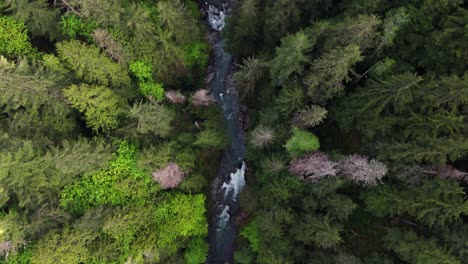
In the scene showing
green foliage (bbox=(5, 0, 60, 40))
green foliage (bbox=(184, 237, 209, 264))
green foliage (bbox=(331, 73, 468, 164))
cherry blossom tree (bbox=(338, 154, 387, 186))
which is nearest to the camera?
green foliage (bbox=(331, 73, 468, 164))

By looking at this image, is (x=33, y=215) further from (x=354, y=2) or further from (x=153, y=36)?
(x=354, y=2)

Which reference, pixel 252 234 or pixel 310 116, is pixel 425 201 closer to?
pixel 310 116

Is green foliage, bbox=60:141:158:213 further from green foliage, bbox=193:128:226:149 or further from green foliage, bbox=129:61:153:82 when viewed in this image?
green foliage, bbox=129:61:153:82

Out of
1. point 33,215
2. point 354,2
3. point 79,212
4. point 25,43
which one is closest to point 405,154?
point 354,2

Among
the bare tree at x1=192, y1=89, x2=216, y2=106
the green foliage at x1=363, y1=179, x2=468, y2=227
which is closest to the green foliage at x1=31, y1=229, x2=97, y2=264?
the bare tree at x1=192, y1=89, x2=216, y2=106

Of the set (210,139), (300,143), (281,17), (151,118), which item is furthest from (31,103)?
(300,143)
